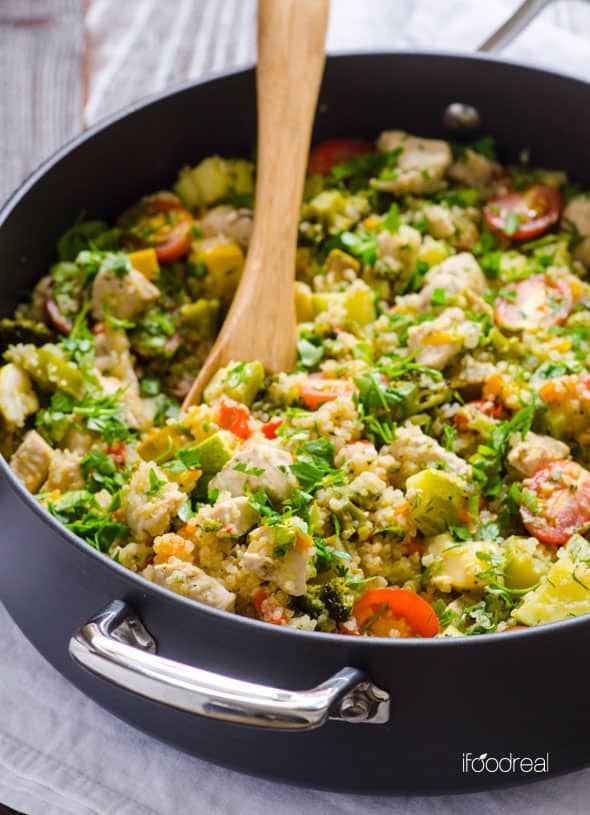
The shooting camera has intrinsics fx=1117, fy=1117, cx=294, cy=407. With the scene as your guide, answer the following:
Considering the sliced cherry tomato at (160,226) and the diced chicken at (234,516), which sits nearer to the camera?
the diced chicken at (234,516)

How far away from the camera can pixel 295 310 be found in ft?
9.06

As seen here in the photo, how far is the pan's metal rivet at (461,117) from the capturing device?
318 centimetres

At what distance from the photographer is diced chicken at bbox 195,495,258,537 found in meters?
2.15

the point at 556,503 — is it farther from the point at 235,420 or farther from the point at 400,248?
the point at 400,248

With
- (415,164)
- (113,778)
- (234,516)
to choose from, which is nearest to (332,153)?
(415,164)

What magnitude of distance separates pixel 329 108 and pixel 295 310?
2.49 ft

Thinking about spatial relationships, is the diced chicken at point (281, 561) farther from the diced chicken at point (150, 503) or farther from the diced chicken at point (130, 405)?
the diced chicken at point (130, 405)

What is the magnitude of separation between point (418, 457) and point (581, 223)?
39.2 inches

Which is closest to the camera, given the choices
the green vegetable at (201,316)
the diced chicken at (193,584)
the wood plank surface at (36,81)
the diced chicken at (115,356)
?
the diced chicken at (193,584)

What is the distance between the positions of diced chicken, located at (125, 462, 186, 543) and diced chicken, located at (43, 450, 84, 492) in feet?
0.59

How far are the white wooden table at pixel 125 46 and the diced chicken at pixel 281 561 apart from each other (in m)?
1.99

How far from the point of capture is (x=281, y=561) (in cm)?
209

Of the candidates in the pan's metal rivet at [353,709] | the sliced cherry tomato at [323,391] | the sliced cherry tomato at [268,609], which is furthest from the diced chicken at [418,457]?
the pan's metal rivet at [353,709]

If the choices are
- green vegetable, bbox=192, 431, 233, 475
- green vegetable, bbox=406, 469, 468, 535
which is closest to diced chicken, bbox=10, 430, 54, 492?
green vegetable, bbox=192, 431, 233, 475
